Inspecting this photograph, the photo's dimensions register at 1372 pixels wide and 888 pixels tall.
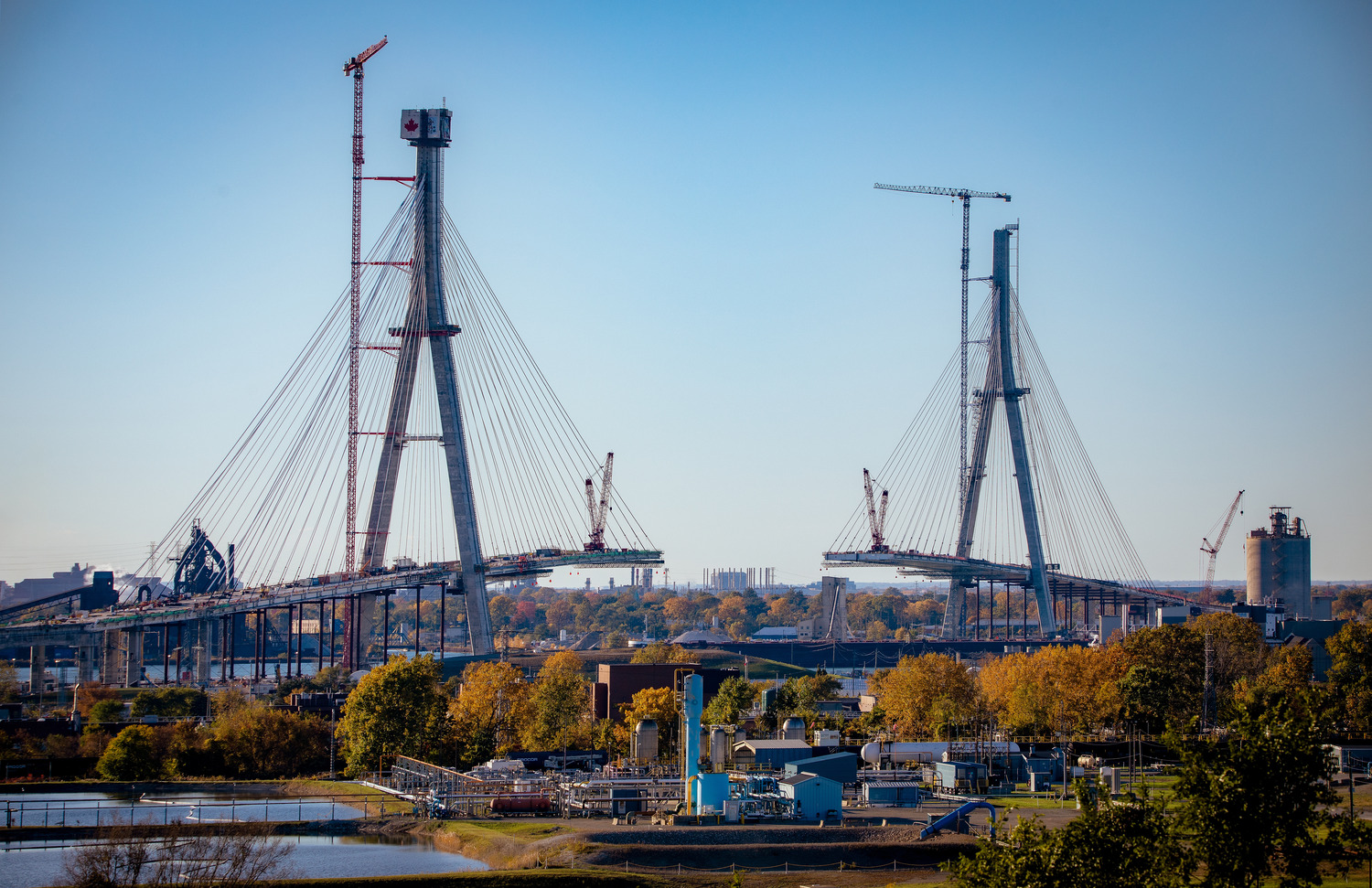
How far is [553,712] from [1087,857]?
3566 cm

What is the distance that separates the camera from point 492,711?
49.7 m

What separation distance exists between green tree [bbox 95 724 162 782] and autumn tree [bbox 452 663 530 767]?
1044cm

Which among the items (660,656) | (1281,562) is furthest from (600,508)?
(1281,562)

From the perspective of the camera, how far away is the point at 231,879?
83.5ft

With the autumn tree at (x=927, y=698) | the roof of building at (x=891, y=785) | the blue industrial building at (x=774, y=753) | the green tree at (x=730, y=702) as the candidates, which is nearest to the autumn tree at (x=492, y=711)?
the green tree at (x=730, y=702)

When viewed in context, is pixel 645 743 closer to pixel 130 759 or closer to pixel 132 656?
pixel 130 759

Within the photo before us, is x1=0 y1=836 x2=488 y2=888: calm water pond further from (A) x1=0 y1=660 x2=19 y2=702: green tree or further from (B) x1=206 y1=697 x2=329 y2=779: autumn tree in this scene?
(A) x1=0 y1=660 x2=19 y2=702: green tree

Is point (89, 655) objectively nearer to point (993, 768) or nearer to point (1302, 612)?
point (993, 768)

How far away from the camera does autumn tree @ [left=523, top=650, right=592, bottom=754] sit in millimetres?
50250

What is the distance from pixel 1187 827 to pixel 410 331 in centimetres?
5232

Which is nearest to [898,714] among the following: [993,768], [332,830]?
[993,768]

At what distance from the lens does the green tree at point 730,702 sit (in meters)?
55.7

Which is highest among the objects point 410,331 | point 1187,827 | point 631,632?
point 410,331

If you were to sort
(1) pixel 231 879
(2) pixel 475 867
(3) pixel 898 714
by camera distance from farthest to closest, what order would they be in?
(3) pixel 898 714 → (2) pixel 475 867 → (1) pixel 231 879
